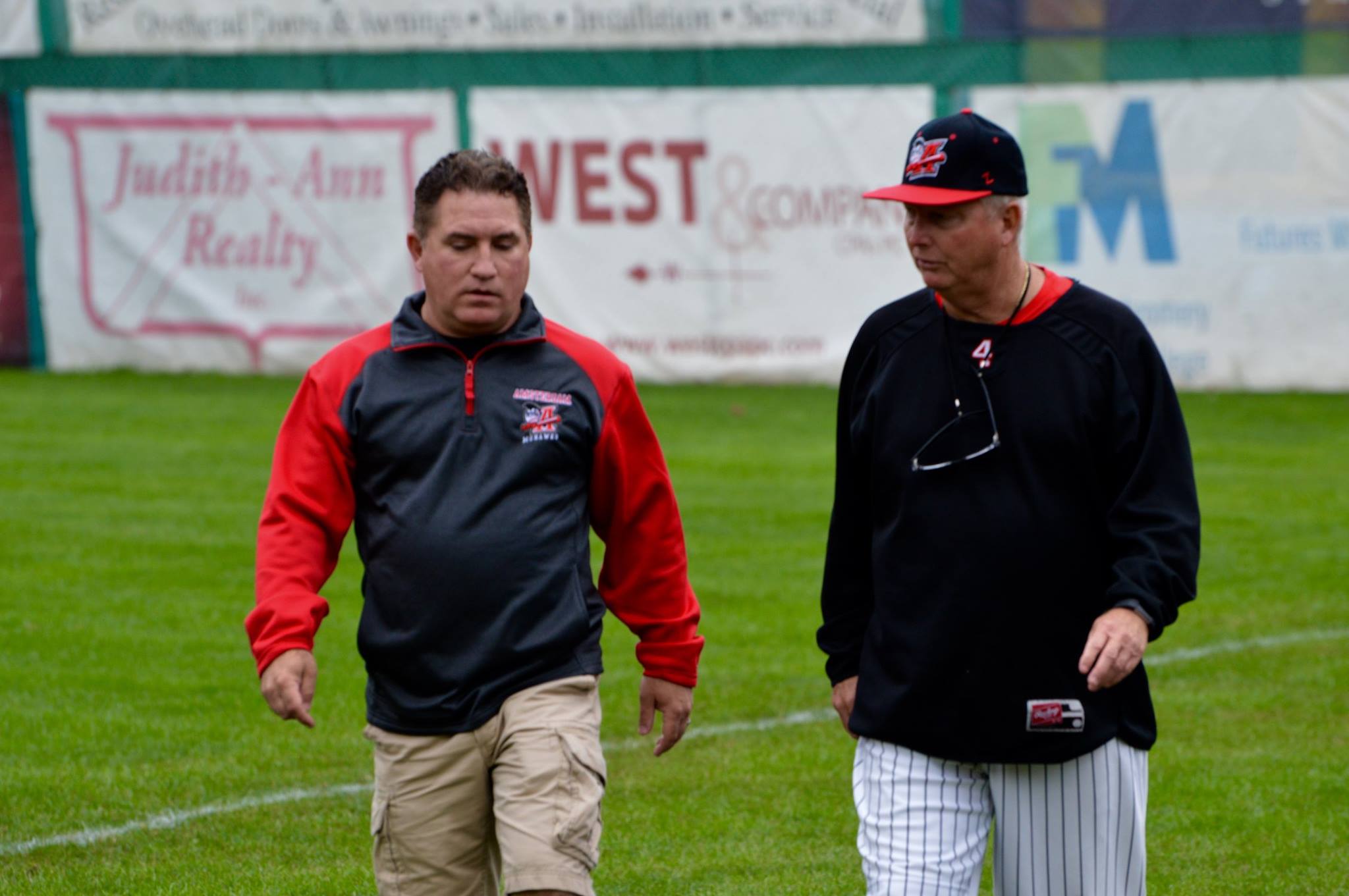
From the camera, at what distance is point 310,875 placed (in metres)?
6.25

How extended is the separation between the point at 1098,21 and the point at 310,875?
15.7 m

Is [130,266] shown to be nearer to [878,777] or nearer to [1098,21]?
[1098,21]

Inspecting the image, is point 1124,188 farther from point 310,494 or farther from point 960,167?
point 310,494

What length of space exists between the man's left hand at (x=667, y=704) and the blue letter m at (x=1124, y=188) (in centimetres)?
1592

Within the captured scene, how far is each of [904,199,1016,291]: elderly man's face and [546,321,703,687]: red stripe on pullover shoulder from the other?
2.50ft

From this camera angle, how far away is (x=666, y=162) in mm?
20938

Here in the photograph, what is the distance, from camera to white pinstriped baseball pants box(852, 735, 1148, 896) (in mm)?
4074

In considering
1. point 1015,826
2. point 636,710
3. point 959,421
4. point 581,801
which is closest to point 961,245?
point 959,421

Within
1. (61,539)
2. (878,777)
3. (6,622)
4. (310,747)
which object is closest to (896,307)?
(878,777)

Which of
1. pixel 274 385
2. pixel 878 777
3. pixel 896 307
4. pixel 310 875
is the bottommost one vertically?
pixel 274 385

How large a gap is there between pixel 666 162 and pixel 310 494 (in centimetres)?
1693

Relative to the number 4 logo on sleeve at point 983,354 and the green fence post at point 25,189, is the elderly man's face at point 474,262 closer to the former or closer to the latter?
the number 4 logo on sleeve at point 983,354

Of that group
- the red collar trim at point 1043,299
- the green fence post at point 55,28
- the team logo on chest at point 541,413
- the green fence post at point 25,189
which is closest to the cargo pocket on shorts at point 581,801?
the team logo on chest at point 541,413

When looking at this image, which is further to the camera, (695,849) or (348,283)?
(348,283)
